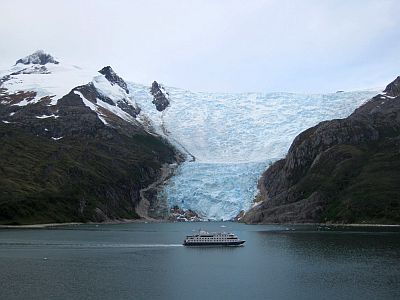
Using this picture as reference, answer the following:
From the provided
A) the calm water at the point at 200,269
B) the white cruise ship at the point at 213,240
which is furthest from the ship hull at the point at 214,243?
the calm water at the point at 200,269

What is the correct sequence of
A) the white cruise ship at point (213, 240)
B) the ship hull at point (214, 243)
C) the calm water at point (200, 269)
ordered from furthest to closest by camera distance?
1. the white cruise ship at point (213, 240)
2. the ship hull at point (214, 243)
3. the calm water at point (200, 269)

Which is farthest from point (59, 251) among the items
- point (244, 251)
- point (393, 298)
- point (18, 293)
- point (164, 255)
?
point (393, 298)

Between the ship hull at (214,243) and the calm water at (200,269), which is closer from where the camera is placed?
the calm water at (200,269)

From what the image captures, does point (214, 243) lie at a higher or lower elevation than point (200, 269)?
higher

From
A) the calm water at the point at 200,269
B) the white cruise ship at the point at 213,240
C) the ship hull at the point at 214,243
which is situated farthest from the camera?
the white cruise ship at the point at 213,240

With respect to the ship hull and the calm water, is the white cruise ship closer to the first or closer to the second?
the ship hull

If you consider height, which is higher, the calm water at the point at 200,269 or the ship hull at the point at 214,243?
the ship hull at the point at 214,243

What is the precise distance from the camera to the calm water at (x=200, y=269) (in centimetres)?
7544

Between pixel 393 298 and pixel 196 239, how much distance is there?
74.5 metres

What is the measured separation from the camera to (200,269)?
96.9 m

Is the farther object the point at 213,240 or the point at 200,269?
the point at 213,240

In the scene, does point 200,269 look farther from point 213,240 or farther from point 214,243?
point 213,240

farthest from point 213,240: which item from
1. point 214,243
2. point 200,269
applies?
point 200,269

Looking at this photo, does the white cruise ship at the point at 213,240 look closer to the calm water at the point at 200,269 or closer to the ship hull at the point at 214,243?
the ship hull at the point at 214,243
